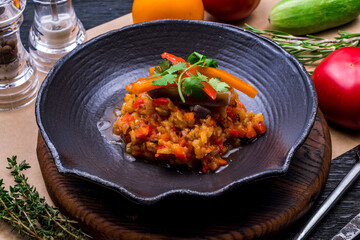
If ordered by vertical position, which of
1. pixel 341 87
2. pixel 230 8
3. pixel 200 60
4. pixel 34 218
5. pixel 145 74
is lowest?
pixel 34 218

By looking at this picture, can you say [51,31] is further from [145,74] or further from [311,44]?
[311,44]

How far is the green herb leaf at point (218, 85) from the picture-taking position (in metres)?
2.93

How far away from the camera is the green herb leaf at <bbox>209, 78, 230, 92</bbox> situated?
2.93 meters

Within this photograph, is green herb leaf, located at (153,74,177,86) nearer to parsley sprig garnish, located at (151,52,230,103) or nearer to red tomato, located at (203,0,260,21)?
parsley sprig garnish, located at (151,52,230,103)

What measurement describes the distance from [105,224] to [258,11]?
9.99ft

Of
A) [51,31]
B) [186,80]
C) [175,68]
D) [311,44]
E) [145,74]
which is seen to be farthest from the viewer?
[51,31]

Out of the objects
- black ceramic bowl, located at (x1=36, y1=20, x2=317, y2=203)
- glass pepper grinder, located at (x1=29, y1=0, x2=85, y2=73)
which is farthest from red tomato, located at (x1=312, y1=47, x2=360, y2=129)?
glass pepper grinder, located at (x1=29, y1=0, x2=85, y2=73)

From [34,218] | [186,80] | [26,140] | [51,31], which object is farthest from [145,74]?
[34,218]

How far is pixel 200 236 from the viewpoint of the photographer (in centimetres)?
266

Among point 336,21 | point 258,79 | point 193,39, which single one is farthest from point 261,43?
point 336,21

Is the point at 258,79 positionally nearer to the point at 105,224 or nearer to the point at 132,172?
the point at 132,172

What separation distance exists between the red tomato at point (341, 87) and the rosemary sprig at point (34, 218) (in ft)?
6.55

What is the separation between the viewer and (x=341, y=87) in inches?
136

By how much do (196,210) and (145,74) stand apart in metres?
1.34
